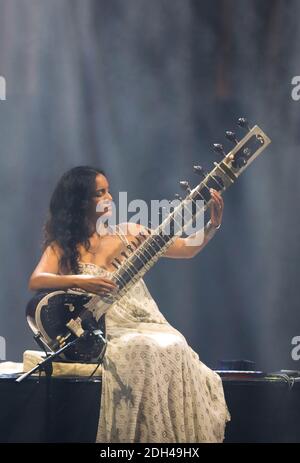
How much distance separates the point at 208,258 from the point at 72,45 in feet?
4.84

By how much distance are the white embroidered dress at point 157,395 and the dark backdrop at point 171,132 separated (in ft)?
4.42

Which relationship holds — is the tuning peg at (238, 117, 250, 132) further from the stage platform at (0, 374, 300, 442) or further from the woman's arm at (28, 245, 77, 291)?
the stage platform at (0, 374, 300, 442)

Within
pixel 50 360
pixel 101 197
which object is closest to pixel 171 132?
pixel 101 197

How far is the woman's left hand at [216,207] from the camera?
139 inches

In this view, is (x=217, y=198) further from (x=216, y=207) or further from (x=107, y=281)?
(x=107, y=281)

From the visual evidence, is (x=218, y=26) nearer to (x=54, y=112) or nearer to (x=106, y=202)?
(x=54, y=112)

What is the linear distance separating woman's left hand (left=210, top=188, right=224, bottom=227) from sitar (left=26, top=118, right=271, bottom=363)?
0.12 ft

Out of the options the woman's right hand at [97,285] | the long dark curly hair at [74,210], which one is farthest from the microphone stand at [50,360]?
the long dark curly hair at [74,210]

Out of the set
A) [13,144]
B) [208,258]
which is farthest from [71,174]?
[208,258]

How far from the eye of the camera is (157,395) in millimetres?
3168

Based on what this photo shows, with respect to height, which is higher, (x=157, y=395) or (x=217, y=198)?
(x=217, y=198)

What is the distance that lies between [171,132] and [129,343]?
1765 mm

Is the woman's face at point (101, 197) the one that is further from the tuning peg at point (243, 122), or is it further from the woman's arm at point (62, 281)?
the tuning peg at point (243, 122)

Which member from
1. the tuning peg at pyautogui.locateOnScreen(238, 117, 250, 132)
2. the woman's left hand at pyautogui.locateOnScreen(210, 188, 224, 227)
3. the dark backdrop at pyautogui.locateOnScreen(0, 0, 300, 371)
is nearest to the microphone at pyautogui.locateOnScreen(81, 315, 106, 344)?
the woman's left hand at pyautogui.locateOnScreen(210, 188, 224, 227)
